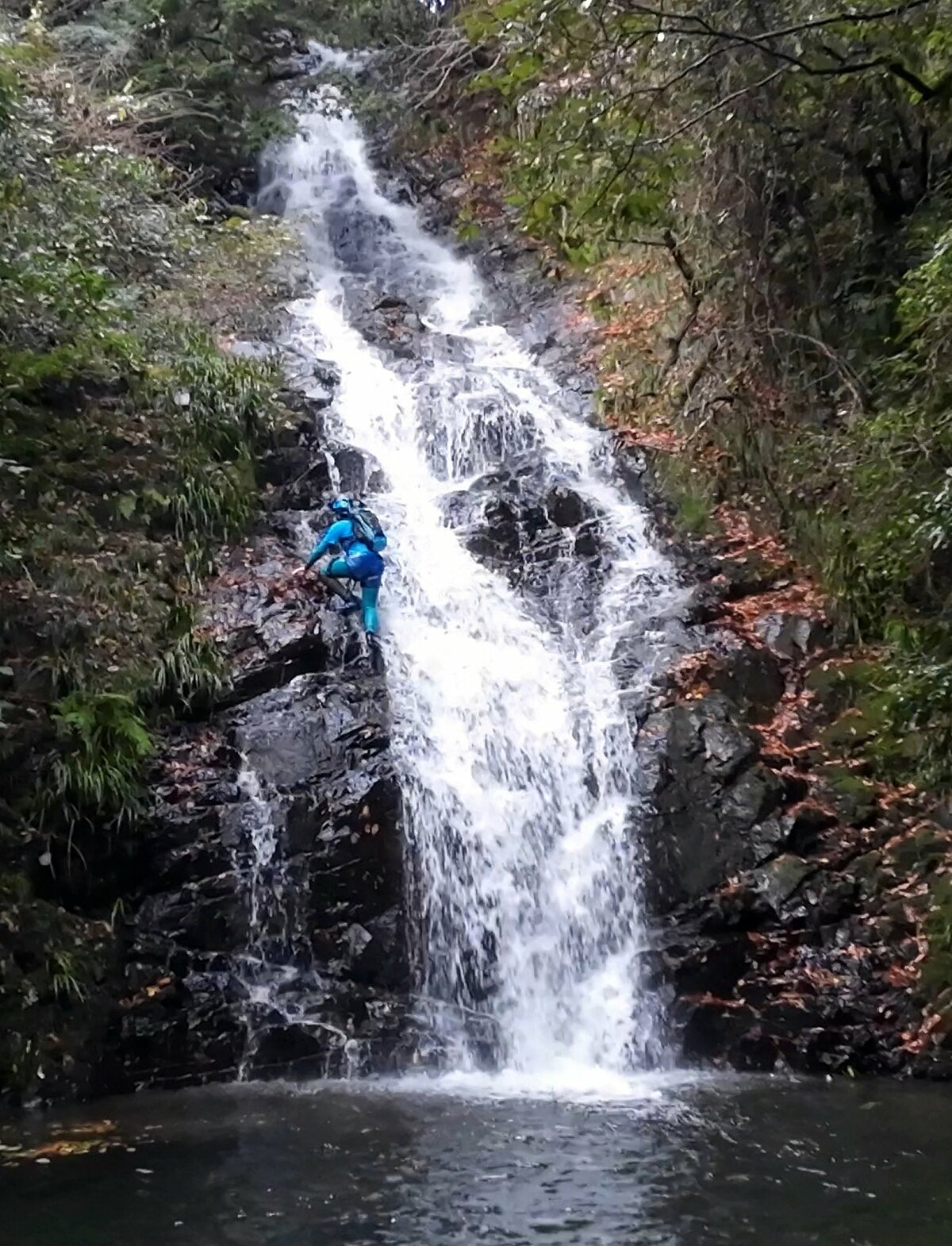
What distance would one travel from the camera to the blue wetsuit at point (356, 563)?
10.4 meters

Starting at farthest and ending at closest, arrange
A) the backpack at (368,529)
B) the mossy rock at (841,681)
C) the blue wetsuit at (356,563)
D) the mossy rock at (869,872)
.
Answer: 1. the backpack at (368,529)
2. the blue wetsuit at (356,563)
3. the mossy rock at (841,681)
4. the mossy rock at (869,872)

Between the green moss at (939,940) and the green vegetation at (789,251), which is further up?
the green vegetation at (789,251)

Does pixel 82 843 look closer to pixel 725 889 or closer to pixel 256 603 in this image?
Answer: pixel 256 603

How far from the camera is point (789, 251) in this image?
1181cm

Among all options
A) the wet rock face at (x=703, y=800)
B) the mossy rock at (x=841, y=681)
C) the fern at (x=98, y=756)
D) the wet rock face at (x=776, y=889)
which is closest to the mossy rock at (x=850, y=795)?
the wet rock face at (x=776, y=889)

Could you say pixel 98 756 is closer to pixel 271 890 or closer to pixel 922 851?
pixel 271 890

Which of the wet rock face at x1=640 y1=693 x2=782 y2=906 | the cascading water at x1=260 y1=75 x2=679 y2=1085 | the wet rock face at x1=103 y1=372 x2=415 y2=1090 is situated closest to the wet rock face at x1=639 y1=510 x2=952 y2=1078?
the wet rock face at x1=640 y1=693 x2=782 y2=906

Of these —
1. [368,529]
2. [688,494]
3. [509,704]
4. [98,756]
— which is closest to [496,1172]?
[98,756]

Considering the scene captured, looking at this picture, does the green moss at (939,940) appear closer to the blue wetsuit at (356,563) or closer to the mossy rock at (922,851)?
the mossy rock at (922,851)

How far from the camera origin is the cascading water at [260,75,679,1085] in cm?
852

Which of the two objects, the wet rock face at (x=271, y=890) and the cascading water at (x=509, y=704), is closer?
the wet rock face at (x=271, y=890)

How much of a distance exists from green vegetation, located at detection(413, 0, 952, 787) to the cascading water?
1.36m

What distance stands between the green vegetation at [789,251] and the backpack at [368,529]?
2.94m

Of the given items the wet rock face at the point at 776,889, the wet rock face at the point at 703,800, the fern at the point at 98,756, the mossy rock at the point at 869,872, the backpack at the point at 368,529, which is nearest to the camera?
the wet rock face at the point at 776,889
